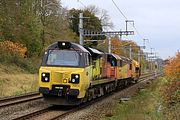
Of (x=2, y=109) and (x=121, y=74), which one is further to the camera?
(x=121, y=74)

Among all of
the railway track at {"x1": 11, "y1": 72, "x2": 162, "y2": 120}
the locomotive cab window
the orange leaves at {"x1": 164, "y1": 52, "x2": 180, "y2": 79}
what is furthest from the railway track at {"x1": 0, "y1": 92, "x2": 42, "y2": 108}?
the orange leaves at {"x1": 164, "y1": 52, "x2": 180, "y2": 79}

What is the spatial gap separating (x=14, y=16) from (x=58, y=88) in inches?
1112

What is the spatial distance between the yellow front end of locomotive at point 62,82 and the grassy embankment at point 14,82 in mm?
9402

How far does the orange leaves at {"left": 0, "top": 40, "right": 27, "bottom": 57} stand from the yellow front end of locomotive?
2636 centimetres

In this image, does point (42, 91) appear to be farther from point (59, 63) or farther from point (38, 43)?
point (38, 43)

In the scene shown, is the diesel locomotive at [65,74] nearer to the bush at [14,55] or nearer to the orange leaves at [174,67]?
the orange leaves at [174,67]

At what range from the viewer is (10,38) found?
4972 cm

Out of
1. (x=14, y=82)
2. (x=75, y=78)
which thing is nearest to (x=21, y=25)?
(x=14, y=82)

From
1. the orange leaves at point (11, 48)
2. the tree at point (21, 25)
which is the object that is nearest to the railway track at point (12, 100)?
the tree at point (21, 25)

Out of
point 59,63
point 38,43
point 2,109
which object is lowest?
point 2,109

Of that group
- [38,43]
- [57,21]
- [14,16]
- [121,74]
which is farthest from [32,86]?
[57,21]

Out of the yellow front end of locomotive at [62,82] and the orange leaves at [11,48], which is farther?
the orange leaves at [11,48]

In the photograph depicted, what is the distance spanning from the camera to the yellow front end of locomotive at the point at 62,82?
19750 mm

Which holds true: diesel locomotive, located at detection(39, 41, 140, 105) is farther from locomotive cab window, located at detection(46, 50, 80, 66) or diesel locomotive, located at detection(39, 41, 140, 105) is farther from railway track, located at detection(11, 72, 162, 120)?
railway track, located at detection(11, 72, 162, 120)
